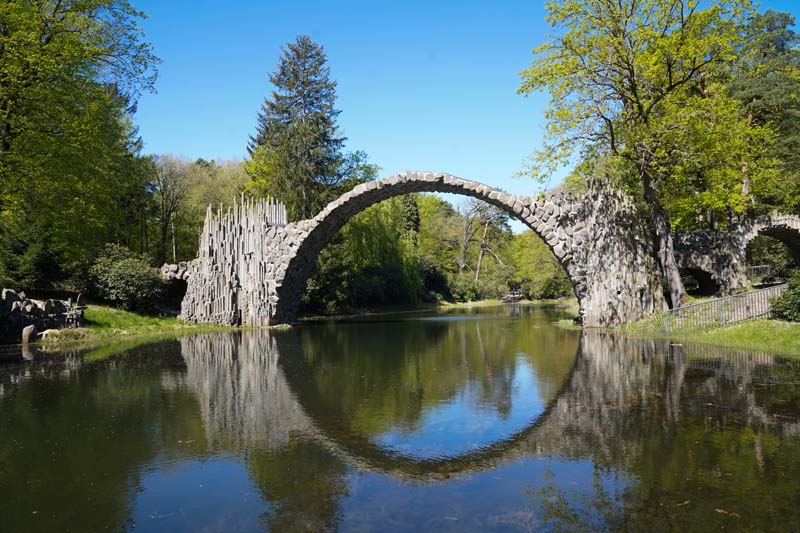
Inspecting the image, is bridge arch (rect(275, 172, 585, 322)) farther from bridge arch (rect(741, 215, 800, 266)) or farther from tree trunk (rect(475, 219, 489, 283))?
tree trunk (rect(475, 219, 489, 283))

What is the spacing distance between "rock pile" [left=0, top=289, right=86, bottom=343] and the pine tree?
16.1 meters

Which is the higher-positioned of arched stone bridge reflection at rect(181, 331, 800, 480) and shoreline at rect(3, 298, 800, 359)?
shoreline at rect(3, 298, 800, 359)

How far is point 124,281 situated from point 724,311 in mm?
20511

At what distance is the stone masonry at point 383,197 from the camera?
19.2m

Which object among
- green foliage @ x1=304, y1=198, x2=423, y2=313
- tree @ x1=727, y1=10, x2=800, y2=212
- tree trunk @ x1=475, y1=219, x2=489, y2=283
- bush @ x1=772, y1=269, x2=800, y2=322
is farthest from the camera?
tree trunk @ x1=475, y1=219, x2=489, y2=283

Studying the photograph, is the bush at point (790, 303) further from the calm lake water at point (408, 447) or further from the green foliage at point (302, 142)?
the green foliage at point (302, 142)

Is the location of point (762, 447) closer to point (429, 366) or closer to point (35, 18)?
point (429, 366)

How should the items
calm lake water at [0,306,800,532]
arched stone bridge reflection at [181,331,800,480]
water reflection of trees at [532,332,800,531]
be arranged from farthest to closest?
arched stone bridge reflection at [181,331,800,480] < calm lake water at [0,306,800,532] < water reflection of trees at [532,332,800,531]

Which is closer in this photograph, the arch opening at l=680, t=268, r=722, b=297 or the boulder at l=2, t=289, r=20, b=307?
the boulder at l=2, t=289, r=20, b=307

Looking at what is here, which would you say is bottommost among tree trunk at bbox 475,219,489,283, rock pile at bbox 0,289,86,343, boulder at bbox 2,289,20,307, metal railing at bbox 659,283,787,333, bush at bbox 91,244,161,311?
metal railing at bbox 659,283,787,333

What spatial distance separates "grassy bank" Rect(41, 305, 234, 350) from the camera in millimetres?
17203

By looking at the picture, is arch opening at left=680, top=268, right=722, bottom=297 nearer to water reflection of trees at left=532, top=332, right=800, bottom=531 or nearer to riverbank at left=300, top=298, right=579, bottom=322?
riverbank at left=300, top=298, right=579, bottom=322

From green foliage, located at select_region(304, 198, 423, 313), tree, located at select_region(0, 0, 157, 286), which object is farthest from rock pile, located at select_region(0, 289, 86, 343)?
green foliage, located at select_region(304, 198, 423, 313)

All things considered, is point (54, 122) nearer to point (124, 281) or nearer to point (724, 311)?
point (124, 281)
